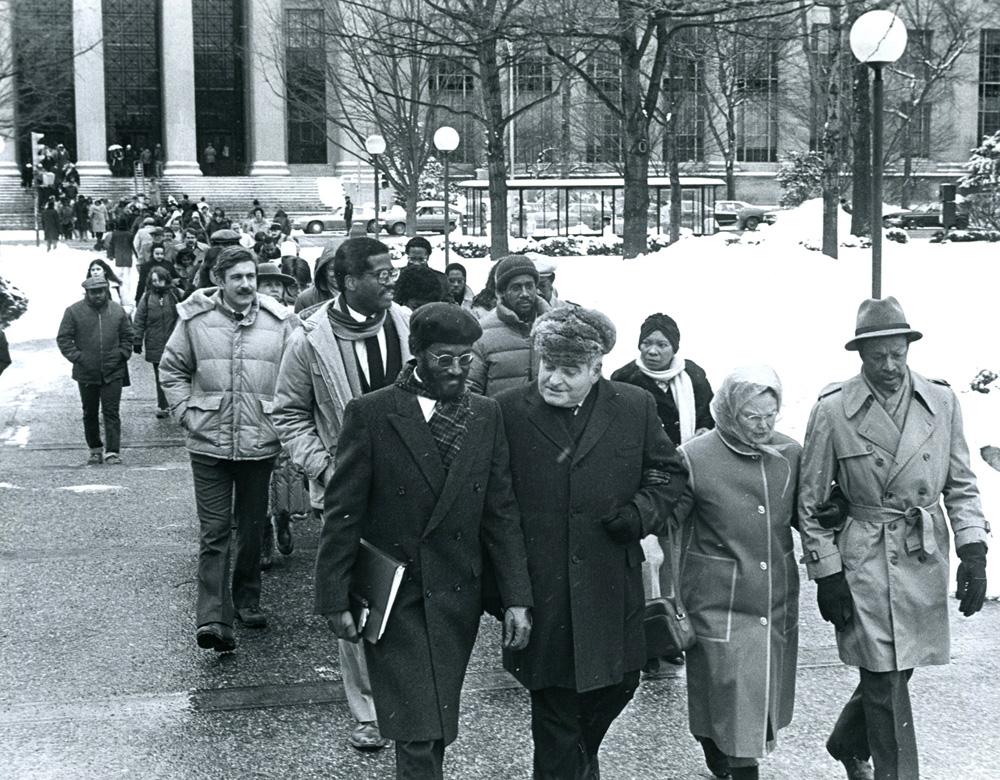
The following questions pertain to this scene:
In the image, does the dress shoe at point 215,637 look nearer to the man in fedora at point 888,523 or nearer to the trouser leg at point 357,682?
the trouser leg at point 357,682

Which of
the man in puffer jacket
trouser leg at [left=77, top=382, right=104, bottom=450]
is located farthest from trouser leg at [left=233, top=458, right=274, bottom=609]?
trouser leg at [left=77, top=382, right=104, bottom=450]

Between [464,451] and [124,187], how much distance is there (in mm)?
62262

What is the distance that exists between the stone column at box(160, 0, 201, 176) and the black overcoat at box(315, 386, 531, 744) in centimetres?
6326

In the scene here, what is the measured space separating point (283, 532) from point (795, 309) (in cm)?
938

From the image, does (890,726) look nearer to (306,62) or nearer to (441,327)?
(441,327)

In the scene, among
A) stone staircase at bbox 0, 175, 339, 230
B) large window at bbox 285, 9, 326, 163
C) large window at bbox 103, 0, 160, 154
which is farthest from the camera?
large window at bbox 103, 0, 160, 154

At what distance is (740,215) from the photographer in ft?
197

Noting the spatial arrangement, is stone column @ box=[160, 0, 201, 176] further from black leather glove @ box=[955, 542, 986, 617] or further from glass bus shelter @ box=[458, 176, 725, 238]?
black leather glove @ box=[955, 542, 986, 617]

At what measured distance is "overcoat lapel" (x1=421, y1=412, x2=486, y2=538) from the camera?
15.2 feet

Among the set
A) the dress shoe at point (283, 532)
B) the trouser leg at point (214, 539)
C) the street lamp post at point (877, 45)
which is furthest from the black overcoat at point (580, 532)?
the street lamp post at point (877, 45)

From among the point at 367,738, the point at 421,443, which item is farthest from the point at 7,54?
the point at 421,443

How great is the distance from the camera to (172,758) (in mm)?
5711

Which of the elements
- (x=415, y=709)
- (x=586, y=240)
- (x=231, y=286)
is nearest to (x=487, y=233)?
(x=586, y=240)

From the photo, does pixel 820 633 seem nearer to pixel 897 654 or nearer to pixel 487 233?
pixel 897 654
